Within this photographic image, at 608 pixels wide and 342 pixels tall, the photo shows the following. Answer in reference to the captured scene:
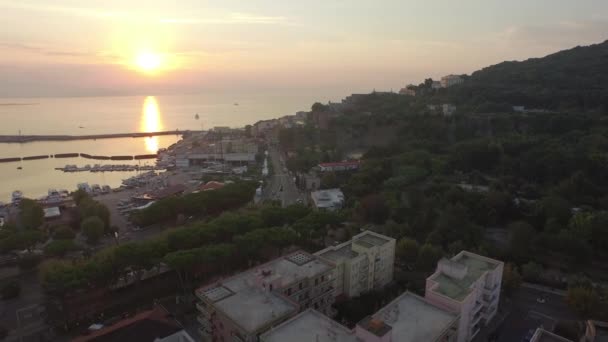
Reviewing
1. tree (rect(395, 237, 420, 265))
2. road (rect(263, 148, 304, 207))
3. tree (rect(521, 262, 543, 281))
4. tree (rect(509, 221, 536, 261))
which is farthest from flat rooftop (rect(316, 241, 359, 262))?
road (rect(263, 148, 304, 207))

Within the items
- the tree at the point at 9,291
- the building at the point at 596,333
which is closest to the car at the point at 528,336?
the building at the point at 596,333

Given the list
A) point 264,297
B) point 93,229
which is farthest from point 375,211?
point 93,229

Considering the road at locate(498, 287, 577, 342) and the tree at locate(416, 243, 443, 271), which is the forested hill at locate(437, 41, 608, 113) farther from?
the tree at locate(416, 243, 443, 271)

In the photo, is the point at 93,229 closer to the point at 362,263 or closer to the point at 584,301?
the point at 362,263

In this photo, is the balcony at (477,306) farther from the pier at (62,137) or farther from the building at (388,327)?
the pier at (62,137)

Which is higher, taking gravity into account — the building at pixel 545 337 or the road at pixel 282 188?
the building at pixel 545 337

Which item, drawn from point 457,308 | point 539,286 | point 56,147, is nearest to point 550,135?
point 539,286
